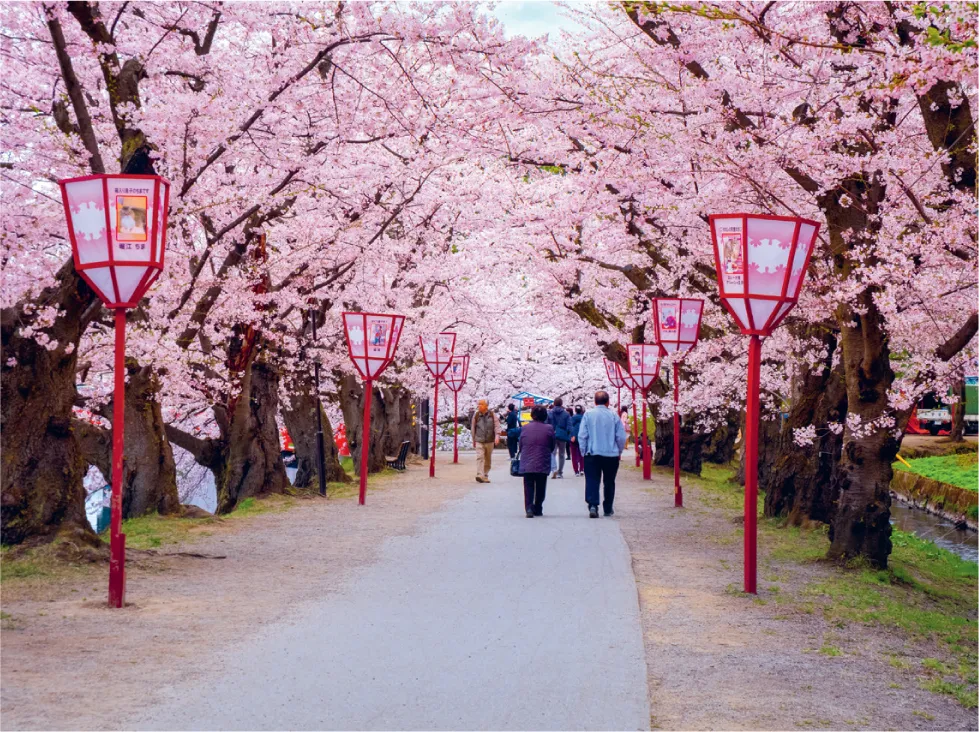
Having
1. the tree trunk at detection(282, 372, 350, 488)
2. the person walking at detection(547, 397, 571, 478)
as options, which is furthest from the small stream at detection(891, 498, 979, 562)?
the tree trunk at detection(282, 372, 350, 488)

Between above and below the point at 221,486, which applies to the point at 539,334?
above

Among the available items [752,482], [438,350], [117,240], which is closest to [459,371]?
[438,350]

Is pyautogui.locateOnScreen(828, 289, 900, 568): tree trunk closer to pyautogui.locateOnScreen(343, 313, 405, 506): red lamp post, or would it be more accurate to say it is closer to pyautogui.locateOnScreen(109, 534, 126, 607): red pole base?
pyautogui.locateOnScreen(109, 534, 126, 607): red pole base

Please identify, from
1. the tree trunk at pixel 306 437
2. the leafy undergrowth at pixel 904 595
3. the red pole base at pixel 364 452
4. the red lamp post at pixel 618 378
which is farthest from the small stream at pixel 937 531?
the tree trunk at pixel 306 437

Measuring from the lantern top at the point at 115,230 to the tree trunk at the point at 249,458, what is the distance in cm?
1035

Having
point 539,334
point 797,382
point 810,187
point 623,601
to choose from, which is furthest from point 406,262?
point 539,334

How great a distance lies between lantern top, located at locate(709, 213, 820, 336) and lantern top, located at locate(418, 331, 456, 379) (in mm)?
18398

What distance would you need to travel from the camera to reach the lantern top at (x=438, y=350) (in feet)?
93.6

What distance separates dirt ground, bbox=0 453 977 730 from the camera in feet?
19.5

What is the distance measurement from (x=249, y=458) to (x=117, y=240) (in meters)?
11.4

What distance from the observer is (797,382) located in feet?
62.3

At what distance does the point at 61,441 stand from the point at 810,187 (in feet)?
27.4

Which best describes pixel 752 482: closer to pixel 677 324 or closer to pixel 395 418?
pixel 677 324

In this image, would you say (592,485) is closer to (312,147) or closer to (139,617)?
(312,147)
